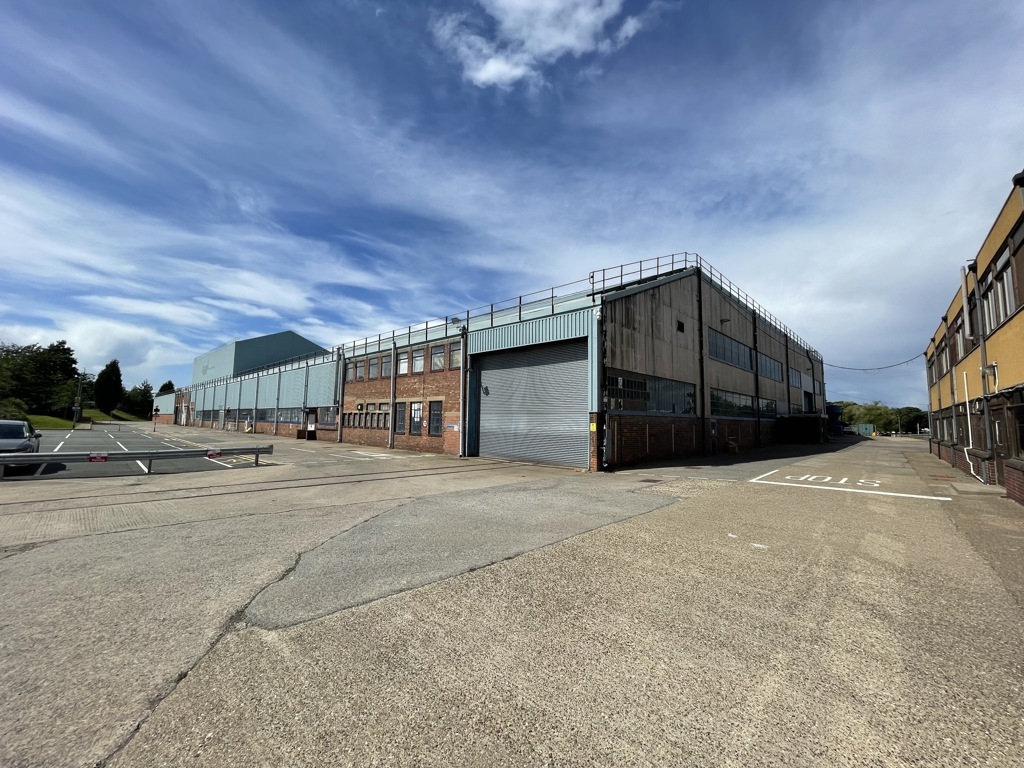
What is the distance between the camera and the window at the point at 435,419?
2680 cm

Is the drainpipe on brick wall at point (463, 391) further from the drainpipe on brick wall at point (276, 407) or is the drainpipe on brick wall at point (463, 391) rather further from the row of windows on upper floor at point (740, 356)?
the drainpipe on brick wall at point (276, 407)

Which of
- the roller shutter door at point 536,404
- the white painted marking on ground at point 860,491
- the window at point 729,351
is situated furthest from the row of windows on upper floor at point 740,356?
the white painted marking on ground at point 860,491

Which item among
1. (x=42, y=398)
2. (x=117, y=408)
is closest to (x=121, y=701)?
(x=42, y=398)

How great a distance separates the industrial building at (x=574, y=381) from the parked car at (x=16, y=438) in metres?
16.3

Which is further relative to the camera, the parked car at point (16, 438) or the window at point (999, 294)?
the parked car at point (16, 438)

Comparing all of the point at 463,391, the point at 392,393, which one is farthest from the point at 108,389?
the point at 463,391

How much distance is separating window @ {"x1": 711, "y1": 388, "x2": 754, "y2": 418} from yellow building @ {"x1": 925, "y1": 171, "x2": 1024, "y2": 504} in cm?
1091

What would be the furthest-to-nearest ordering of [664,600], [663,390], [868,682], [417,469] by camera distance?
[663,390]
[417,469]
[664,600]
[868,682]

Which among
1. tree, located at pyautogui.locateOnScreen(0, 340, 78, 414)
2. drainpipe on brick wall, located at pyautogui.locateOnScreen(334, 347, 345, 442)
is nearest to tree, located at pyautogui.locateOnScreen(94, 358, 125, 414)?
tree, located at pyautogui.locateOnScreen(0, 340, 78, 414)

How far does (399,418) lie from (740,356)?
25205mm

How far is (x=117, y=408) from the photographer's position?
111625 mm

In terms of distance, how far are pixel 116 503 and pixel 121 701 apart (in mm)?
9388

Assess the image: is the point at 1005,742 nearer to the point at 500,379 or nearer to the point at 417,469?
the point at 417,469

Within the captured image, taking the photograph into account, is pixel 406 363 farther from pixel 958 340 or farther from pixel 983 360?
pixel 958 340
